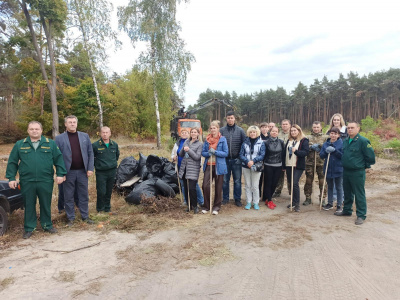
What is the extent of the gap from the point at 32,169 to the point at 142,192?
6.66 feet

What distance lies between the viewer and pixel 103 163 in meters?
4.65

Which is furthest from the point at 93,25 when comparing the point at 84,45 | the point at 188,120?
the point at 188,120

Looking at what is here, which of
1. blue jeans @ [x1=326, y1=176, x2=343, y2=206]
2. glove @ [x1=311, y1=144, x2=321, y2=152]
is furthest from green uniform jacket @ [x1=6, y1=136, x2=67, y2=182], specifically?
blue jeans @ [x1=326, y1=176, x2=343, y2=206]

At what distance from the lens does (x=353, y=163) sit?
441 centimetres

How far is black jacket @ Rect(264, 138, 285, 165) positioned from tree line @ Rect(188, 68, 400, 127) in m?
32.5

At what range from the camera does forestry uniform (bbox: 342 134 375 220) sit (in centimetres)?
432

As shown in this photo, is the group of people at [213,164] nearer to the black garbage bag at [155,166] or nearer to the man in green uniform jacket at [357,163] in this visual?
the man in green uniform jacket at [357,163]

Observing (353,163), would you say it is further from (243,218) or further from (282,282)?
(282,282)

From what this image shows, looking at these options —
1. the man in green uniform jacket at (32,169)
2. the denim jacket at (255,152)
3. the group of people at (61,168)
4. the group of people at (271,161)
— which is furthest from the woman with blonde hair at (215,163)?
the man in green uniform jacket at (32,169)

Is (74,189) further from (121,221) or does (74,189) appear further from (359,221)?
(359,221)

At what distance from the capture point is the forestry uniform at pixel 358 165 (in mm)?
4320

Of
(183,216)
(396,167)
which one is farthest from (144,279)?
(396,167)

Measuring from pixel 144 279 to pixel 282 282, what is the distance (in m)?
1.44

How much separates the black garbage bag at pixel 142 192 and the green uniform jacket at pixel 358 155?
3.74 m
